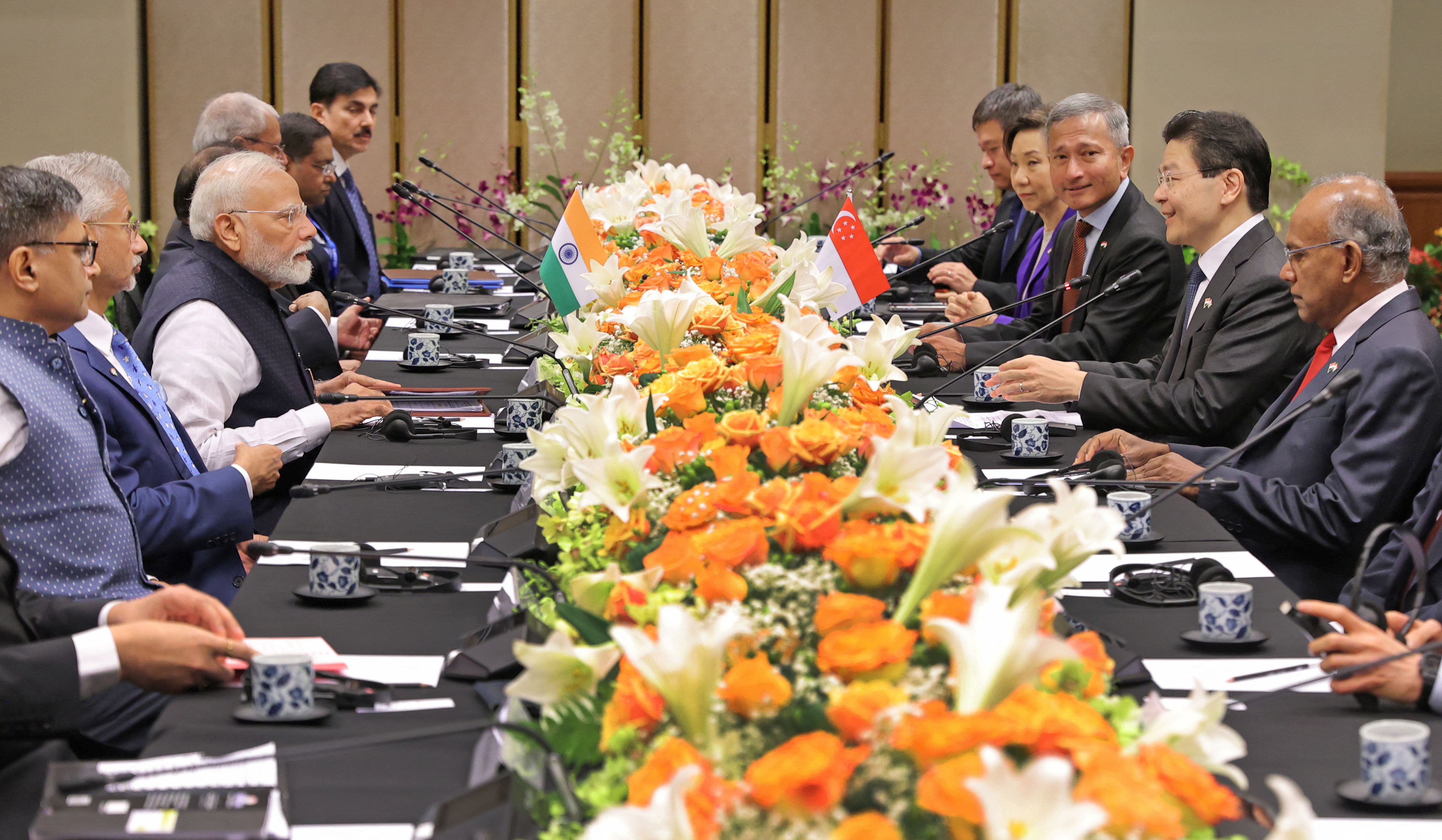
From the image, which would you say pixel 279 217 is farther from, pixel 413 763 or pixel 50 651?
pixel 413 763

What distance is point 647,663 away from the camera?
100 centimetres

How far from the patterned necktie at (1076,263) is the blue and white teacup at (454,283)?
7.43 ft

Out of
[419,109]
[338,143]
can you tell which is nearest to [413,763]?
[338,143]

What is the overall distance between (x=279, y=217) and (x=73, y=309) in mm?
1108

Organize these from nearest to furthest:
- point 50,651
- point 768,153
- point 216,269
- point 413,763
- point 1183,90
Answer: point 413,763 → point 50,651 → point 216,269 → point 1183,90 → point 768,153

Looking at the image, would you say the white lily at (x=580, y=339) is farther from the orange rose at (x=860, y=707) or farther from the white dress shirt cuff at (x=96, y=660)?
the orange rose at (x=860, y=707)

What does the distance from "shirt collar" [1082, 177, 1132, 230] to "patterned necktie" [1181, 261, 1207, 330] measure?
0.75 metres

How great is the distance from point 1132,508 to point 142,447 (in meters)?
1.76

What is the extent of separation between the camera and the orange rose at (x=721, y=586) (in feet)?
3.88

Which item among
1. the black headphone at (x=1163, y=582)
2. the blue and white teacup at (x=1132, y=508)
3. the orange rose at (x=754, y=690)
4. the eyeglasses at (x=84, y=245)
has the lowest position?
the black headphone at (x=1163, y=582)

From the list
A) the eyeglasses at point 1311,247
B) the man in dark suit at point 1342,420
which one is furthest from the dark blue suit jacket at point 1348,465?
the eyeglasses at point 1311,247

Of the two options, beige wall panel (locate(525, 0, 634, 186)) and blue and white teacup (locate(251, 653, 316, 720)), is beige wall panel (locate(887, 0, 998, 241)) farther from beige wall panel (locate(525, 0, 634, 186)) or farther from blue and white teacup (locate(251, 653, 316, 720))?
blue and white teacup (locate(251, 653, 316, 720))

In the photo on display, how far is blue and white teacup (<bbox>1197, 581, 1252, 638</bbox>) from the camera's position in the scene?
1.86 m

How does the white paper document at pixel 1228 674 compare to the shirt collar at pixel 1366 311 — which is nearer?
the white paper document at pixel 1228 674
